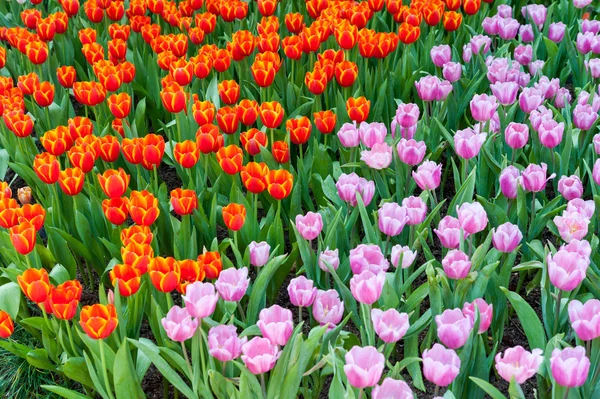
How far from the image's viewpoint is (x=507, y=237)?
207cm

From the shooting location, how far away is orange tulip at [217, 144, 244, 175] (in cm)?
249

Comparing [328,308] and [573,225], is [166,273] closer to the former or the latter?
[328,308]

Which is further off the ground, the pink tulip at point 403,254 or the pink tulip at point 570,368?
the pink tulip at point 570,368

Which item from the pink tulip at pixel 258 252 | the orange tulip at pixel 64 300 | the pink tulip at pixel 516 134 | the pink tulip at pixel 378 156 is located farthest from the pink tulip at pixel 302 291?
the pink tulip at pixel 516 134

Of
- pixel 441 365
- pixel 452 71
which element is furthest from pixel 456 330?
pixel 452 71

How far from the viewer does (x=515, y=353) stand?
163cm

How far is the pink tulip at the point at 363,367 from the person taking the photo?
5.04ft

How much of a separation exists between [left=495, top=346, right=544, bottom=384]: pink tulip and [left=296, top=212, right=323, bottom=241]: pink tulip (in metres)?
0.71

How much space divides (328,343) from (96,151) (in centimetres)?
117

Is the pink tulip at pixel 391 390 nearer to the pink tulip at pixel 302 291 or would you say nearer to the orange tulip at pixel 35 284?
the pink tulip at pixel 302 291

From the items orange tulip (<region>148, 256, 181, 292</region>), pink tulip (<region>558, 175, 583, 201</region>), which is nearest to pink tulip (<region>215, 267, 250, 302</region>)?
orange tulip (<region>148, 256, 181, 292</region>)

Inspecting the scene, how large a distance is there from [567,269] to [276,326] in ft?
2.31

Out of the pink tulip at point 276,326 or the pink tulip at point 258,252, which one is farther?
the pink tulip at point 258,252

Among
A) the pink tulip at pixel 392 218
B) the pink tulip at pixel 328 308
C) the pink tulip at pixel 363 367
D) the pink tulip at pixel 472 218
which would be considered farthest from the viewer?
the pink tulip at pixel 392 218
